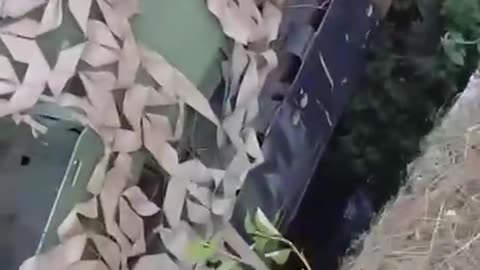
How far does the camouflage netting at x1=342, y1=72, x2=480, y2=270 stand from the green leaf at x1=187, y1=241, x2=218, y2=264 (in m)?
0.35

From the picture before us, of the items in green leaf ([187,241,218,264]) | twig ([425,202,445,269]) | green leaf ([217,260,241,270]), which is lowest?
twig ([425,202,445,269])

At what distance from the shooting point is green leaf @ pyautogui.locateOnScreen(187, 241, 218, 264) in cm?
75

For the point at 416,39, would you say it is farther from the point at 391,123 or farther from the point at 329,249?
the point at 329,249

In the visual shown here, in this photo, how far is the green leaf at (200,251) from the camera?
75 centimetres

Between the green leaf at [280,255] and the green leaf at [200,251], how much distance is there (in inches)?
4.7

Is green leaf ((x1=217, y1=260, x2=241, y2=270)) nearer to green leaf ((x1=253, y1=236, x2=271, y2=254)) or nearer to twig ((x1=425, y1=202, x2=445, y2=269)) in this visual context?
green leaf ((x1=253, y1=236, x2=271, y2=254))

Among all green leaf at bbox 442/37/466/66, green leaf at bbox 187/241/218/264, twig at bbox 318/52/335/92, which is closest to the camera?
green leaf at bbox 187/241/218/264

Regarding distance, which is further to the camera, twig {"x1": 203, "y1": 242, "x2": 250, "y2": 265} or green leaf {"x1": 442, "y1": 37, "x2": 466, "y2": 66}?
green leaf {"x1": 442, "y1": 37, "x2": 466, "y2": 66}

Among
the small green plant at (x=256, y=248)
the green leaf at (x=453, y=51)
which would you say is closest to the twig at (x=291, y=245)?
the small green plant at (x=256, y=248)

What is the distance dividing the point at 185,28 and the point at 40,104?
0.14 metres

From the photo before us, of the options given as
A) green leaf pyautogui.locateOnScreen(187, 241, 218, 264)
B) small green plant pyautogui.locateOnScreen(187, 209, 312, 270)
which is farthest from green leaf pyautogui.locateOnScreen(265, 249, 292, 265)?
green leaf pyautogui.locateOnScreen(187, 241, 218, 264)

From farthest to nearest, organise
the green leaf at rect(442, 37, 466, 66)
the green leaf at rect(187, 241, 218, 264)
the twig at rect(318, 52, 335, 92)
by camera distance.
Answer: the green leaf at rect(442, 37, 466, 66)
the twig at rect(318, 52, 335, 92)
the green leaf at rect(187, 241, 218, 264)

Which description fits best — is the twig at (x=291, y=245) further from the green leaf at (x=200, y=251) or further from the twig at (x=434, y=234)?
the twig at (x=434, y=234)

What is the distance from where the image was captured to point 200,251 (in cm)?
75
